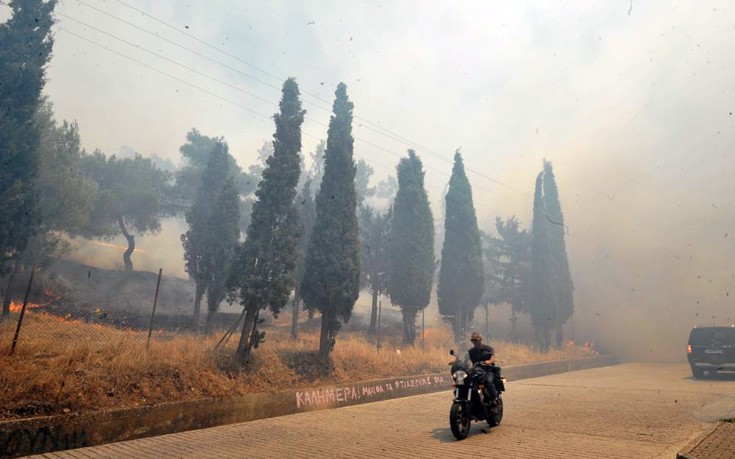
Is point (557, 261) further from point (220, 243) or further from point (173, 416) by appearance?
point (173, 416)

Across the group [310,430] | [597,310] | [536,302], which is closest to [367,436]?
[310,430]

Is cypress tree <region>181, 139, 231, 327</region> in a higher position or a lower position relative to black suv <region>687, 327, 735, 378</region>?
higher

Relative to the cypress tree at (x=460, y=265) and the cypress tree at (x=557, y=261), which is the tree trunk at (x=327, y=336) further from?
the cypress tree at (x=557, y=261)

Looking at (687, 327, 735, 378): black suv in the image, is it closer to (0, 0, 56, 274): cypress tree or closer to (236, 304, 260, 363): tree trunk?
(236, 304, 260, 363): tree trunk

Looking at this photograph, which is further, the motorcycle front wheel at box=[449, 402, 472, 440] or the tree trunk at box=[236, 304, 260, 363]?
the tree trunk at box=[236, 304, 260, 363]

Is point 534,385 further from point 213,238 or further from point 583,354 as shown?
point 213,238

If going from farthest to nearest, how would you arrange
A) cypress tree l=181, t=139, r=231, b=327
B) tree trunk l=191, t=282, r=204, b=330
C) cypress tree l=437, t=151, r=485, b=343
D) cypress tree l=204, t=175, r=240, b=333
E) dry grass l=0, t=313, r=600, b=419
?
cypress tree l=437, t=151, r=485, b=343
cypress tree l=181, t=139, r=231, b=327
tree trunk l=191, t=282, r=204, b=330
cypress tree l=204, t=175, r=240, b=333
dry grass l=0, t=313, r=600, b=419

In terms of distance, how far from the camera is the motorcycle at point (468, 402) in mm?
7961

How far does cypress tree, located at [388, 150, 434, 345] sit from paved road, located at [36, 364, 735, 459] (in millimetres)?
10536

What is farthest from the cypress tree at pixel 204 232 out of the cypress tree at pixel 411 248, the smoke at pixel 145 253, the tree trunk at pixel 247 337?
the smoke at pixel 145 253

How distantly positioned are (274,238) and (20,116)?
1109 cm

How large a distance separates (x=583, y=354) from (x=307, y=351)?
2464cm

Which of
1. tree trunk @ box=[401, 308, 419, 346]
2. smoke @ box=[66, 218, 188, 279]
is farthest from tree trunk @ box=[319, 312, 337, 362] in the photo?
smoke @ box=[66, 218, 188, 279]

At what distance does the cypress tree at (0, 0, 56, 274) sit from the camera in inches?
640
